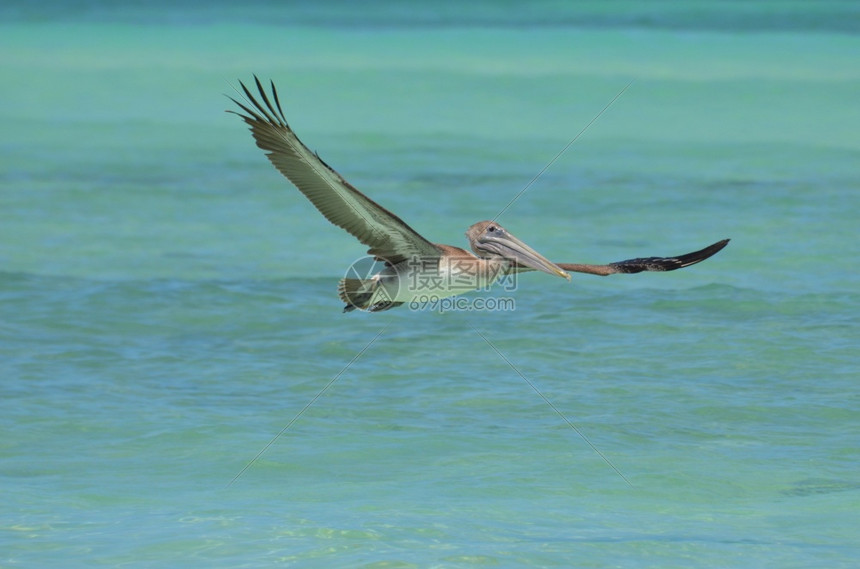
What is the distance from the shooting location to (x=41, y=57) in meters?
28.5

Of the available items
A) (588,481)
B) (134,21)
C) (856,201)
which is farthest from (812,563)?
(134,21)

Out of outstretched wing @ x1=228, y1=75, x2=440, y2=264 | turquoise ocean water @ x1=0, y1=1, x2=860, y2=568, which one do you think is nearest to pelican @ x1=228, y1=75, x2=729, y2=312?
outstretched wing @ x1=228, y1=75, x2=440, y2=264

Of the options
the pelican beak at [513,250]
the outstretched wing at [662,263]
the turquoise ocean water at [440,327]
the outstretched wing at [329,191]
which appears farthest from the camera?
the pelican beak at [513,250]

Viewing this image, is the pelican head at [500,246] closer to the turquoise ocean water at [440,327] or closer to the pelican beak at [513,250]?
the pelican beak at [513,250]

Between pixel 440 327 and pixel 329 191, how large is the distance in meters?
5.77

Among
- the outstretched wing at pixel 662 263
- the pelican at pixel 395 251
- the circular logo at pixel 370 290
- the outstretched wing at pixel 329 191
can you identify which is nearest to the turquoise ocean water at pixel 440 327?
the circular logo at pixel 370 290

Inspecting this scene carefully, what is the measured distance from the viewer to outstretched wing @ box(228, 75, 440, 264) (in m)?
7.99

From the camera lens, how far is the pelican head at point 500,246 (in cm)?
949

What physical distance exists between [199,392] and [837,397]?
542 cm

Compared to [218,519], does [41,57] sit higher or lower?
higher

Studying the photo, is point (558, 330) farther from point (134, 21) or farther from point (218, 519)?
point (134, 21)

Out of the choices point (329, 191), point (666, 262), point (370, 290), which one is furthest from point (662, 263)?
point (329, 191)

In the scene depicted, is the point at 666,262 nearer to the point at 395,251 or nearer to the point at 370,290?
the point at 395,251

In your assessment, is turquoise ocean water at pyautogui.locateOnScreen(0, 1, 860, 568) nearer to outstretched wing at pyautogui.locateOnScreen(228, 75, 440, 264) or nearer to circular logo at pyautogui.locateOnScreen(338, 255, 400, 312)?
circular logo at pyautogui.locateOnScreen(338, 255, 400, 312)
